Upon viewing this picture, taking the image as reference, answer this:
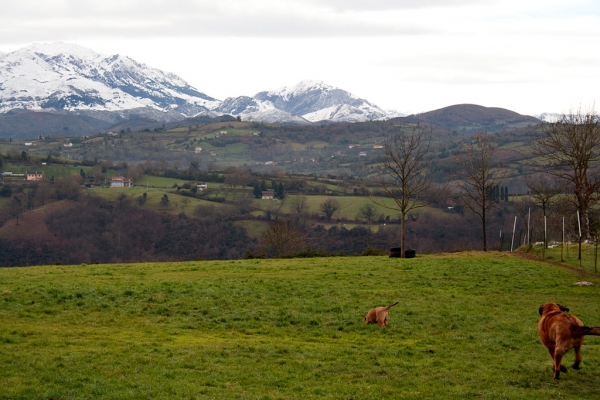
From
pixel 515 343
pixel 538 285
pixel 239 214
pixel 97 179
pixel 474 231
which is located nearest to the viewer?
pixel 515 343

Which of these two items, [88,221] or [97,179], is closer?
[88,221]

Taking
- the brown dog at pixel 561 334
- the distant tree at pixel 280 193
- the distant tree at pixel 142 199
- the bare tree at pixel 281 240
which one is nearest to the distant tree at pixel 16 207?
the distant tree at pixel 142 199

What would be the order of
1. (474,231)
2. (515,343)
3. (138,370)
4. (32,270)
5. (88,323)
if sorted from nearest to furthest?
1. (138,370)
2. (515,343)
3. (88,323)
4. (32,270)
5. (474,231)

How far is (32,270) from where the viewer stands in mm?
29047

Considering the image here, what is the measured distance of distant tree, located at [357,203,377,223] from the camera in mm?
113125

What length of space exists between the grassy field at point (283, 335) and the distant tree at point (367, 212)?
84525 mm

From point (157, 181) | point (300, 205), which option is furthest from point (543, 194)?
point (157, 181)

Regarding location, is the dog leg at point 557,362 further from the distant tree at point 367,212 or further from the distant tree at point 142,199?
the distant tree at point 142,199

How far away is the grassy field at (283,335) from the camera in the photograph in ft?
40.0

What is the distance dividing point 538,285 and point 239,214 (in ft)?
324

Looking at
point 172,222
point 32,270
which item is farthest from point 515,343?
point 172,222

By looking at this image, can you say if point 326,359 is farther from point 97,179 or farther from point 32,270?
point 97,179

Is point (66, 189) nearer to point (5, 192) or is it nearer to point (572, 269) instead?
point (5, 192)

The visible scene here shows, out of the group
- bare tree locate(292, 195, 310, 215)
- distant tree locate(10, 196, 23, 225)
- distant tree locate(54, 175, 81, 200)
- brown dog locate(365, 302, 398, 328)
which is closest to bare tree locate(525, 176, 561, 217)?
brown dog locate(365, 302, 398, 328)
